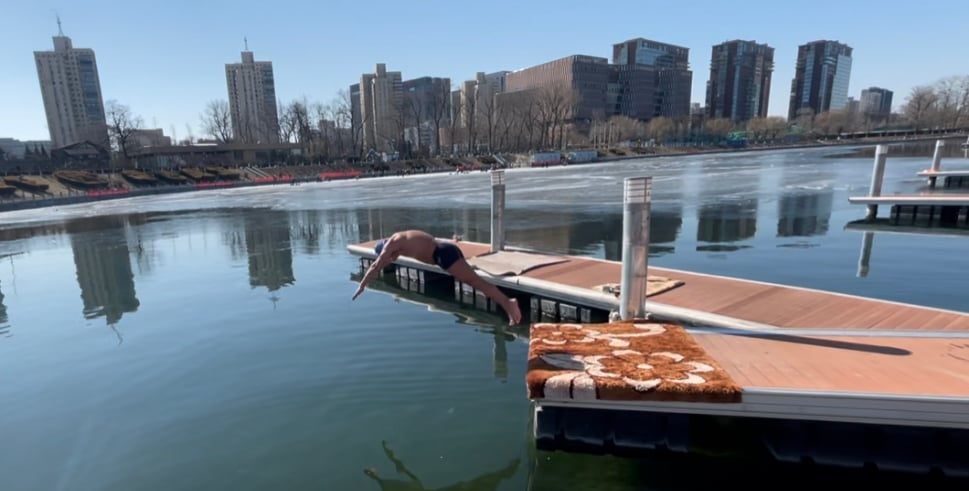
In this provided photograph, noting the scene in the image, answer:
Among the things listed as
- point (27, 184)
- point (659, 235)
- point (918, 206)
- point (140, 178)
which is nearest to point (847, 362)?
point (659, 235)

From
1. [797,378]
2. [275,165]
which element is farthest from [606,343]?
[275,165]

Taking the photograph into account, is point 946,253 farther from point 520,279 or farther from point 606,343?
point 606,343

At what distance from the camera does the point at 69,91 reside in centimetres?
10575

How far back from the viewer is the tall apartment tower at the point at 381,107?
10212cm

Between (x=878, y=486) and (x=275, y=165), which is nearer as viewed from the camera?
(x=878, y=486)

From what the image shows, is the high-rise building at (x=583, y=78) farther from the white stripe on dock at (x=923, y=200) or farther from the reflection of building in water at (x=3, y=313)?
the reflection of building in water at (x=3, y=313)

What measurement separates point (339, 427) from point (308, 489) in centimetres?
116

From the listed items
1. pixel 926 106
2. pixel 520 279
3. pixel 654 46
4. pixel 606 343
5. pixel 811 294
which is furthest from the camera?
pixel 654 46

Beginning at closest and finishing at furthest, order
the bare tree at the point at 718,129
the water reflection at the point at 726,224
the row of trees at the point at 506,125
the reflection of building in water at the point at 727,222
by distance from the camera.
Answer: the water reflection at the point at 726,224 < the reflection of building in water at the point at 727,222 < the row of trees at the point at 506,125 < the bare tree at the point at 718,129

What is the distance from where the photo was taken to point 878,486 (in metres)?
5.00

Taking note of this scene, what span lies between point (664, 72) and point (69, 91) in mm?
149872

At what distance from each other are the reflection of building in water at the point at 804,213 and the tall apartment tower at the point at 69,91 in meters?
119

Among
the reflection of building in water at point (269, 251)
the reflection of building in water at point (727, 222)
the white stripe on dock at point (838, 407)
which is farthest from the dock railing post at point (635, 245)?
the reflection of building in water at point (727, 222)

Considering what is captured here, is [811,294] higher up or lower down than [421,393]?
higher up
